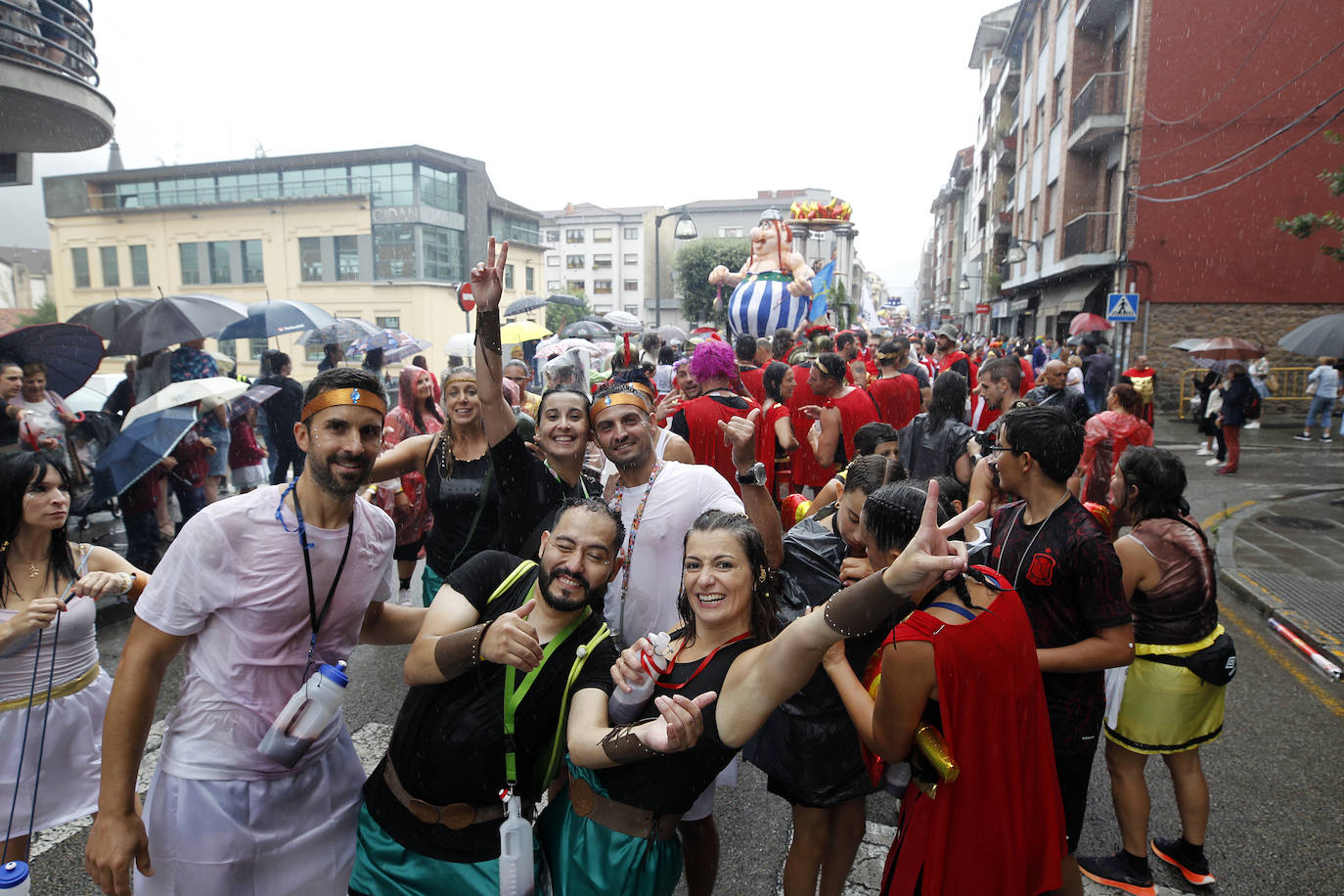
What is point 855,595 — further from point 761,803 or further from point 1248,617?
point 1248,617

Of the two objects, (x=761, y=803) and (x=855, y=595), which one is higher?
(x=855, y=595)

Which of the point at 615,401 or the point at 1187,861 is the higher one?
the point at 615,401

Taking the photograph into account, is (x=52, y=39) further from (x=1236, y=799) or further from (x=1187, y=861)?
(x=1236, y=799)

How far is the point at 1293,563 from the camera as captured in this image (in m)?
7.45

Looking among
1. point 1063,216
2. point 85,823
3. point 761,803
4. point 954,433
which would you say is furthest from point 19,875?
point 1063,216

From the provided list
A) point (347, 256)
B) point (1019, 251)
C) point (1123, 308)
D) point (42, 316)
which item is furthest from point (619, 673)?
point (42, 316)

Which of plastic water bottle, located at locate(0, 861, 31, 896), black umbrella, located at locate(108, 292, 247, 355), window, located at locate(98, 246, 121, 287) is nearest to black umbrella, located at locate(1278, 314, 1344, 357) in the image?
plastic water bottle, located at locate(0, 861, 31, 896)

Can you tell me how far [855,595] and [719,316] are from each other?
22.1 metres

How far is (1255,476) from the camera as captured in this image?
11.9 m

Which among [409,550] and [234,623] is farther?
[409,550]

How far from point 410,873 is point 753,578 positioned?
4.18 feet

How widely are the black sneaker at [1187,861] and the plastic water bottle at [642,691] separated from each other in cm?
264

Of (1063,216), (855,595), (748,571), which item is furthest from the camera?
(1063,216)

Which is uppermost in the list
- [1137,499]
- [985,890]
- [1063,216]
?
[1063,216]
